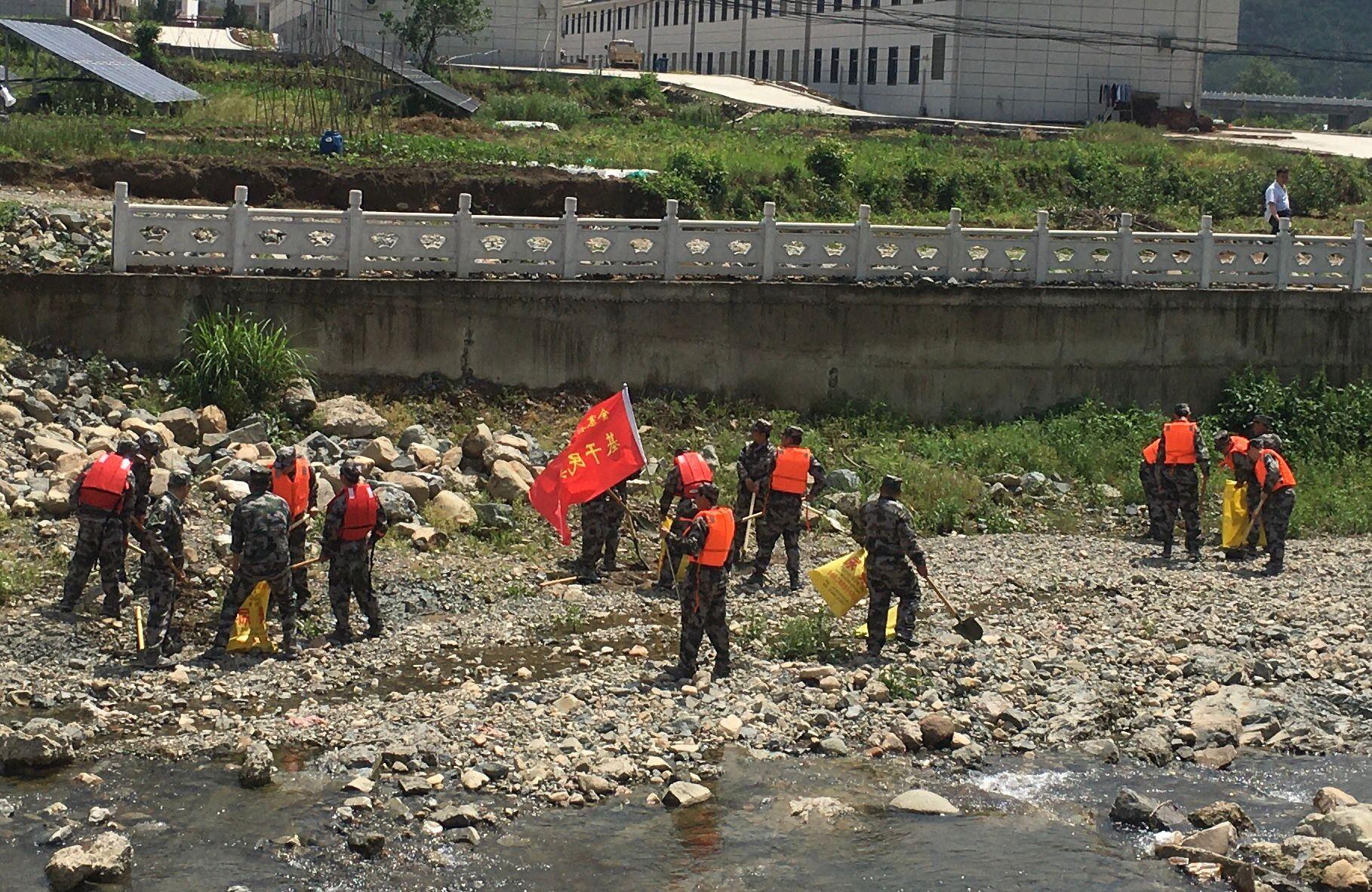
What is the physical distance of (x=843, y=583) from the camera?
1427 centimetres

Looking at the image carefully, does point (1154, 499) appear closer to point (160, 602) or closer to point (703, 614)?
point (703, 614)

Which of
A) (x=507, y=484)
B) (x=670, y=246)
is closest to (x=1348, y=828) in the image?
(x=507, y=484)

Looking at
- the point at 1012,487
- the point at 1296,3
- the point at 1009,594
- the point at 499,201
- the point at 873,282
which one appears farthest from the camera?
the point at 1296,3

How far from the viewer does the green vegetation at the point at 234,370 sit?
1891 centimetres

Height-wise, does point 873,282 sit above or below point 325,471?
above

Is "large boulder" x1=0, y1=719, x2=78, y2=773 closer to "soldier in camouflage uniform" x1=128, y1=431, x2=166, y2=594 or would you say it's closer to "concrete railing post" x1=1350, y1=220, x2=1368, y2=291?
"soldier in camouflage uniform" x1=128, y1=431, x2=166, y2=594

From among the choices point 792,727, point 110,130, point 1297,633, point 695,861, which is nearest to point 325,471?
point 792,727

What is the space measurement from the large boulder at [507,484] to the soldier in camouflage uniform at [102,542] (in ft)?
16.2

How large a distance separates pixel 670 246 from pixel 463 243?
276cm

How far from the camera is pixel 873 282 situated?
23297mm

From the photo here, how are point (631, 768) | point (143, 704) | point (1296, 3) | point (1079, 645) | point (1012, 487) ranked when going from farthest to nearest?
point (1296, 3) → point (1012, 487) → point (1079, 645) → point (143, 704) → point (631, 768)

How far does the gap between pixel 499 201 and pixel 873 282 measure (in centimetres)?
709

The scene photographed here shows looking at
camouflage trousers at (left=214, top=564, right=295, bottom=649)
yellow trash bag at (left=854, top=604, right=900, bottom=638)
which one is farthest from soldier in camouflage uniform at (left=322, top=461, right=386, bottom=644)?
yellow trash bag at (left=854, top=604, right=900, bottom=638)

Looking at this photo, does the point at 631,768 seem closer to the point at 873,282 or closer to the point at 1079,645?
the point at 1079,645
